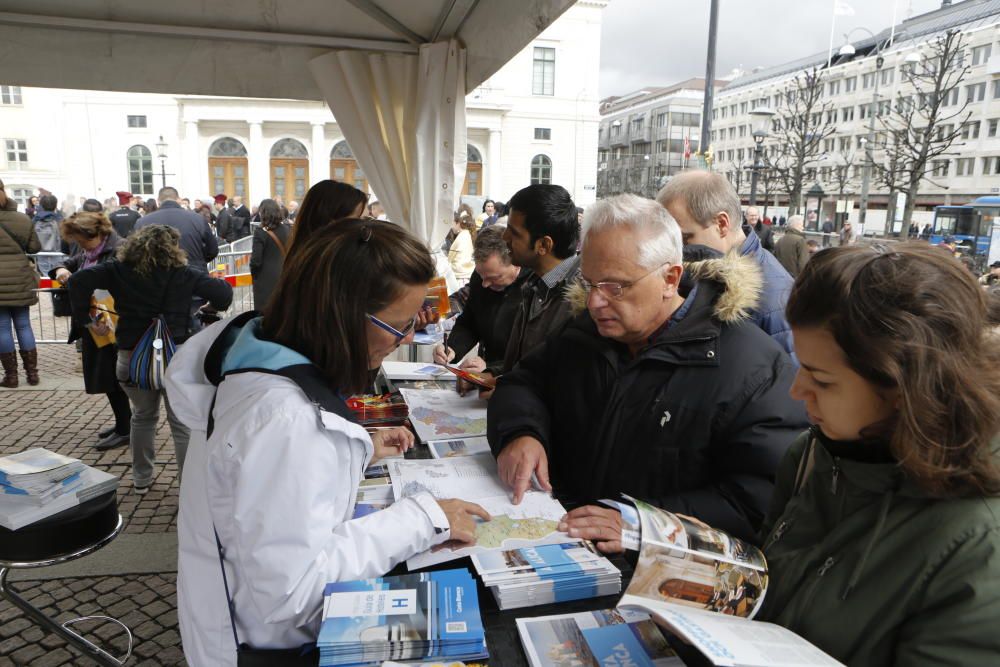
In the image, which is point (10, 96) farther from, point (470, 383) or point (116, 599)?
point (470, 383)

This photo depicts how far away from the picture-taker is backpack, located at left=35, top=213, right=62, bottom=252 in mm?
12547

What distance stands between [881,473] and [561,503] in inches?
35.0

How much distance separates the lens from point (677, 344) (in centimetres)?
175

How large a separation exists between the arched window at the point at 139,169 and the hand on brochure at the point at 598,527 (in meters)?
41.8

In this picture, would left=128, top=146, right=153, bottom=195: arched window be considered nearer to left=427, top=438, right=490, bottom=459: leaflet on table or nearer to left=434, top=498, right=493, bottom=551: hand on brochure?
left=427, top=438, right=490, bottom=459: leaflet on table

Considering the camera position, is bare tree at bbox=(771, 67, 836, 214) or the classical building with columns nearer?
bare tree at bbox=(771, 67, 836, 214)

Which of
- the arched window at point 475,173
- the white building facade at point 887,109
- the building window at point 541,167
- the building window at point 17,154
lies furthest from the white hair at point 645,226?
the building window at point 17,154

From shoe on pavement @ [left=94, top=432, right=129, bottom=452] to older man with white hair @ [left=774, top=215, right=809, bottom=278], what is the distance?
798 centimetres

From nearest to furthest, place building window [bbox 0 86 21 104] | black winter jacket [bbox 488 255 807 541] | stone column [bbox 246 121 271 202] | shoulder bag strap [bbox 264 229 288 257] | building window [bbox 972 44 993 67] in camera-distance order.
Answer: black winter jacket [bbox 488 255 807 541], shoulder bag strap [bbox 264 229 288 257], building window [bbox 0 86 21 104], stone column [bbox 246 121 271 202], building window [bbox 972 44 993 67]

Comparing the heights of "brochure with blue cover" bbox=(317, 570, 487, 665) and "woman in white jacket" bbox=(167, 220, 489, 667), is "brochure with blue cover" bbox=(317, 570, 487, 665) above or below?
below

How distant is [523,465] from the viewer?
5.86 feet

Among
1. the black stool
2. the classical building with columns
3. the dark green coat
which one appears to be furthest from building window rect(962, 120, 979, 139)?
the black stool

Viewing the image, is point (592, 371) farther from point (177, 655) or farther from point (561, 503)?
point (177, 655)

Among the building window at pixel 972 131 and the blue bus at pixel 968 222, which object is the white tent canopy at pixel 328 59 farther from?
the building window at pixel 972 131
